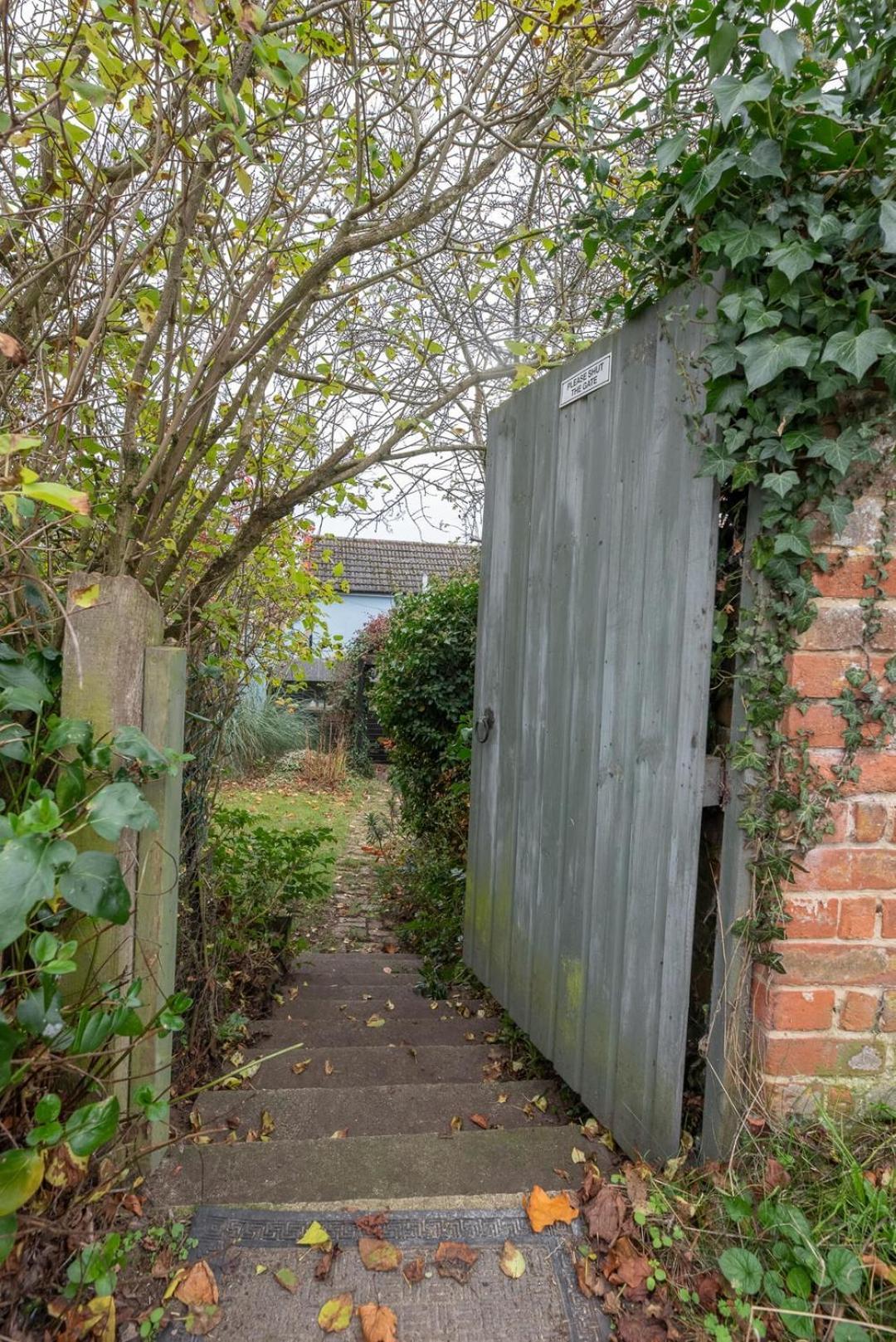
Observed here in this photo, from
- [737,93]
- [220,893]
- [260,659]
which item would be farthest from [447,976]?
[737,93]

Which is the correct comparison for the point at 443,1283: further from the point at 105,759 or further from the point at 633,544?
the point at 633,544

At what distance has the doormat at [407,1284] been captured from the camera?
149 cm

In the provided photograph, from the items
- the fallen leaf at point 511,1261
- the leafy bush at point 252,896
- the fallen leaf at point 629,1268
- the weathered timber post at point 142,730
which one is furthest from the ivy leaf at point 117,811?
the leafy bush at point 252,896

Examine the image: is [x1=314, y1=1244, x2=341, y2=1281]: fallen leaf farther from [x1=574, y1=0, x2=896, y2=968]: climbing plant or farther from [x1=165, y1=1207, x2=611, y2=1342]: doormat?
[x1=574, y1=0, x2=896, y2=968]: climbing plant

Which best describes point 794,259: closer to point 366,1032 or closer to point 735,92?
point 735,92

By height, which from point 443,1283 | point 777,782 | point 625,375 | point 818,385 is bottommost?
point 443,1283

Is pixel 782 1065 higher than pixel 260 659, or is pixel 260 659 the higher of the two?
pixel 260 659

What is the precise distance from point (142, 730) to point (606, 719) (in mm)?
1223

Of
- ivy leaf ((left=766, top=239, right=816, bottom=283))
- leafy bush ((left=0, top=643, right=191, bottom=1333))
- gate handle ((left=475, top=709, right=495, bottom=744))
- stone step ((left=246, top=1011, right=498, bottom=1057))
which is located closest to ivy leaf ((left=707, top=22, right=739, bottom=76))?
ivy leaf ((left=766, top=239, right=816, bottom=283))

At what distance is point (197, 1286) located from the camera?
1.52 metres

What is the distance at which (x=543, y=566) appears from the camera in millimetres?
2766

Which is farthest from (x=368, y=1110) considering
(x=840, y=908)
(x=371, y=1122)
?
(x=840, y=908)

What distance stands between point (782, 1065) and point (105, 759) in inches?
62.3

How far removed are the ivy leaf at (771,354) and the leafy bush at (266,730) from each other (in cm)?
925
